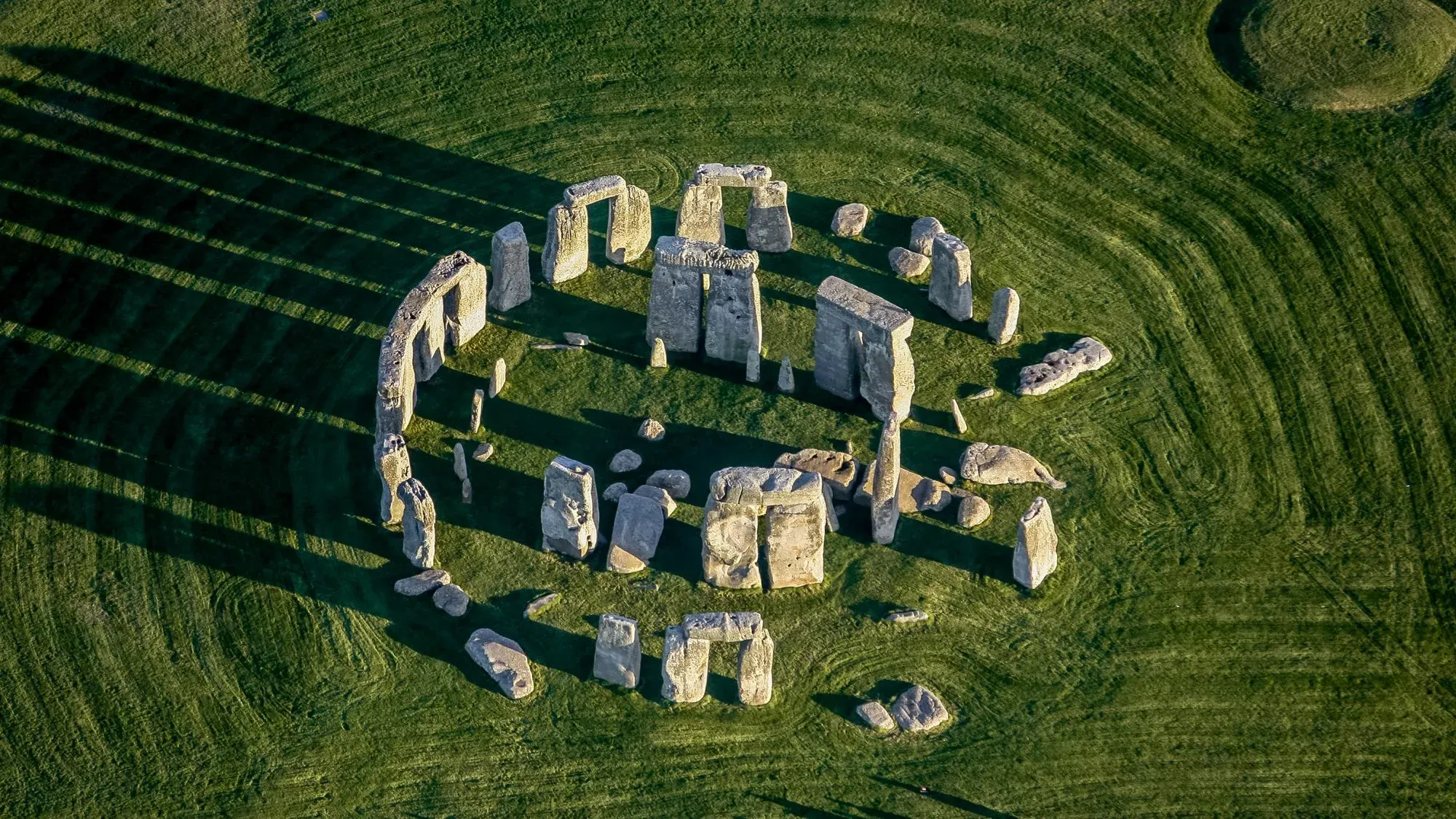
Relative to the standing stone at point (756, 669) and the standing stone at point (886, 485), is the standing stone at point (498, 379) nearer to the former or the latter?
the standing stone at point (886, 485)

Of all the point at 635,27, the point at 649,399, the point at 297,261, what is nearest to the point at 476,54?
the point at 635,27

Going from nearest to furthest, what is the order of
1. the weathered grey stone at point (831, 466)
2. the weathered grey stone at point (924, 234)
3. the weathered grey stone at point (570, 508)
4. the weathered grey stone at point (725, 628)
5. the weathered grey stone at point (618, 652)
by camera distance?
the weathered grey stone at point (725, 628) → the weathered grey stone at point (618, 652) → the weathered grey stone at point (570, 508) → the weathered grey stone at point (831, 466) → the weathered grey stone at point (924, 234)

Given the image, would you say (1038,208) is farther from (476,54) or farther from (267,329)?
(267,329)

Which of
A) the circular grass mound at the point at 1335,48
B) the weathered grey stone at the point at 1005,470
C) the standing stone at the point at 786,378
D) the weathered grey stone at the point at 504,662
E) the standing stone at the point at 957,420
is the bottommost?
the weathered grey stone at the point at 504,662

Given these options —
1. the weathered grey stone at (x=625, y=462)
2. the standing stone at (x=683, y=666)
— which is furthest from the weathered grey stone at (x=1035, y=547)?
the weathered grey stone at (x=625, y=462)

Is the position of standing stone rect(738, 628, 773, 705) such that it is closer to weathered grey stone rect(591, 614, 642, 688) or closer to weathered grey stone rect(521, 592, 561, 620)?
weathered grey stone rect(591, 614, 642, 688)

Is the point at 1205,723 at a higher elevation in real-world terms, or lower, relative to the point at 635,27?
lower
